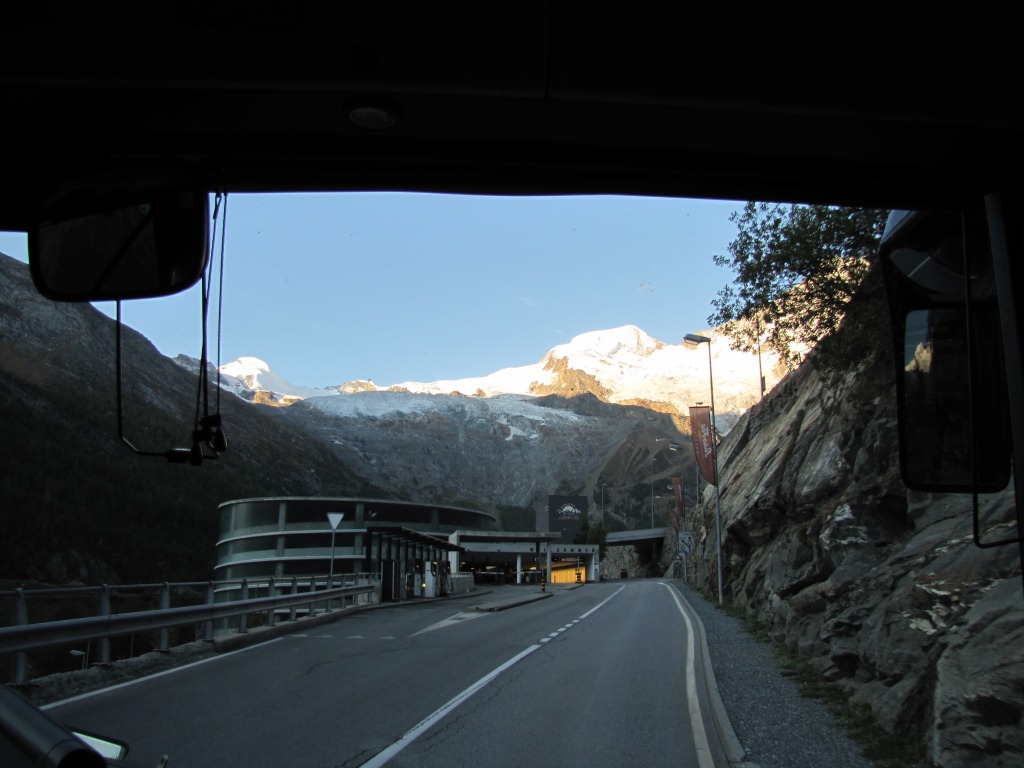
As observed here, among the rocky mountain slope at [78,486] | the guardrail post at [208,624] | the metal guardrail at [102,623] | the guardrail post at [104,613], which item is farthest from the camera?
the rocky mountain slope at [78,486]

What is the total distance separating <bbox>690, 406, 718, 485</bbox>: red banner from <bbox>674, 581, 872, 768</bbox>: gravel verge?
18711mm

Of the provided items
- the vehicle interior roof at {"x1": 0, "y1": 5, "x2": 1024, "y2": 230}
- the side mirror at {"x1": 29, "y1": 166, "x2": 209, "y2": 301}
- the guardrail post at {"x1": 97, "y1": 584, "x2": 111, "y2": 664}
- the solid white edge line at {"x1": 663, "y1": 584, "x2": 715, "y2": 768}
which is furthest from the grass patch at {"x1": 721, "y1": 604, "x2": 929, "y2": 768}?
the guardrail post at {"x1": 97, "y1": 584, "x2": 111, "y2": 664}

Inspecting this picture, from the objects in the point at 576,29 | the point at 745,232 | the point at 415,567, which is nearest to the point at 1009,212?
the point at 576,29

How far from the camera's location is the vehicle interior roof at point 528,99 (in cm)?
237

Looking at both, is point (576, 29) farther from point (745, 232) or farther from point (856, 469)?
point (856, 469)

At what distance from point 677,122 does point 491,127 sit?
2.21 ft

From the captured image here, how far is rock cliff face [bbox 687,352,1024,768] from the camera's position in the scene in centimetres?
583

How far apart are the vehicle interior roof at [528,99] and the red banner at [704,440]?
3052 cm

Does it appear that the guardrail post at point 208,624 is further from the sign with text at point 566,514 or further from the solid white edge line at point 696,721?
the sign with text at point 566,514

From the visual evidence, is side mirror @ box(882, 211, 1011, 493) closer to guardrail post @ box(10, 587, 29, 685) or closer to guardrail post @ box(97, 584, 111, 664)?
guardrail post @ box(10, 587, 29, 685)

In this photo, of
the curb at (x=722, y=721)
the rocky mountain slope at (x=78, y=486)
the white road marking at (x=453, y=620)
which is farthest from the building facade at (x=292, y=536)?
the curb at (x=722, y=721)

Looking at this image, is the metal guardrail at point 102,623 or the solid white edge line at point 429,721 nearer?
the solid white edge line at point 429,721

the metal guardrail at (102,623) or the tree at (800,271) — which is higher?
the tree at (800,271)

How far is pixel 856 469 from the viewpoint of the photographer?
18.6m
